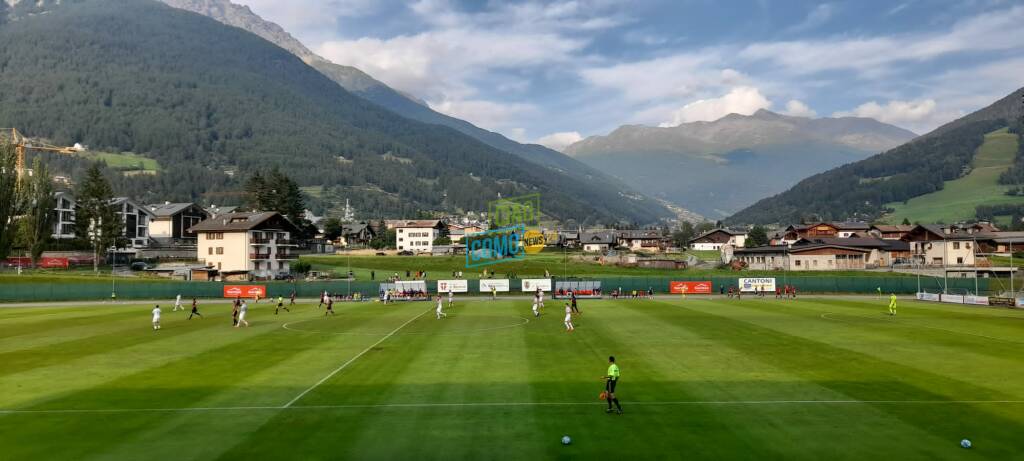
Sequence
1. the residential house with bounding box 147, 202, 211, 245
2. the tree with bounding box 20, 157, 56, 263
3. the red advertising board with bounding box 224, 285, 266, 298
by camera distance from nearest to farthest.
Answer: the red advertising board with bounding box 224, 285, 266, 298
the tree with bounding box 20, 157, 56, 263
the residential house with bounding box 147, 202, 211, 245

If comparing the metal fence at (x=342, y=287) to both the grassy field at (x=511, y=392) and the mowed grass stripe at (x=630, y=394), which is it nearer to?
the grassy field at (x=511, y=392)

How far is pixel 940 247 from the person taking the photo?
125 metres

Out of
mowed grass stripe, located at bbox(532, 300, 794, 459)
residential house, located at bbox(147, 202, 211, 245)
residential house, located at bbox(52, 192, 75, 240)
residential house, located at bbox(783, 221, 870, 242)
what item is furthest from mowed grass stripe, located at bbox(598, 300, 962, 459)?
residential house, located at bbox(147, 202, 211, 245)

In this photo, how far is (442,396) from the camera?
82.4 feet

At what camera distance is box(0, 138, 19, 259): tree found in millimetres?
97188

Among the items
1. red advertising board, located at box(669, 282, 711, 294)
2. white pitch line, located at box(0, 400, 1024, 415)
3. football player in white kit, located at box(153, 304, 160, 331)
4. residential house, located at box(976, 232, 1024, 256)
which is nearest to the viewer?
white pitch line, located at box(0, 400, 1024, 415)

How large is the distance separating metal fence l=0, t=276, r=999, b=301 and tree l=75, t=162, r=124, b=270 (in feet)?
112

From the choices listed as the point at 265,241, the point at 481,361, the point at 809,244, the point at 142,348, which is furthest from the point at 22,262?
the point at 809,244

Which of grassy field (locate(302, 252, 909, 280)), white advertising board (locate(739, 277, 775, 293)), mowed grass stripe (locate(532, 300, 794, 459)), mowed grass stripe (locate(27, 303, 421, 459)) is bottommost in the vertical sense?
mowed grass stripe (locate(532, 300, 794, 459))

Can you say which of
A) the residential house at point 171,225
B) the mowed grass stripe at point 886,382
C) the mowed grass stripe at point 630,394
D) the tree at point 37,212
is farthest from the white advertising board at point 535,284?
the residential house at point 171,225

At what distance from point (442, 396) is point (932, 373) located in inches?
905

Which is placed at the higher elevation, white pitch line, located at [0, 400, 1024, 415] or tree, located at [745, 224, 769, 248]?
tree, located at [745, 224, 769, 248]

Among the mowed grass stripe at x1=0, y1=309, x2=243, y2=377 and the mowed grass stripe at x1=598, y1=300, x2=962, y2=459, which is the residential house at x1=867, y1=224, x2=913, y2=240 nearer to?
the mowed grass stripe at x1=598, y1=300, x2=962, y2=459

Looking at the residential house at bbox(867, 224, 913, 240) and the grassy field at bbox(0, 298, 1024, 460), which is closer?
the grassy field at bbox(0, 298, 1024, 460)
